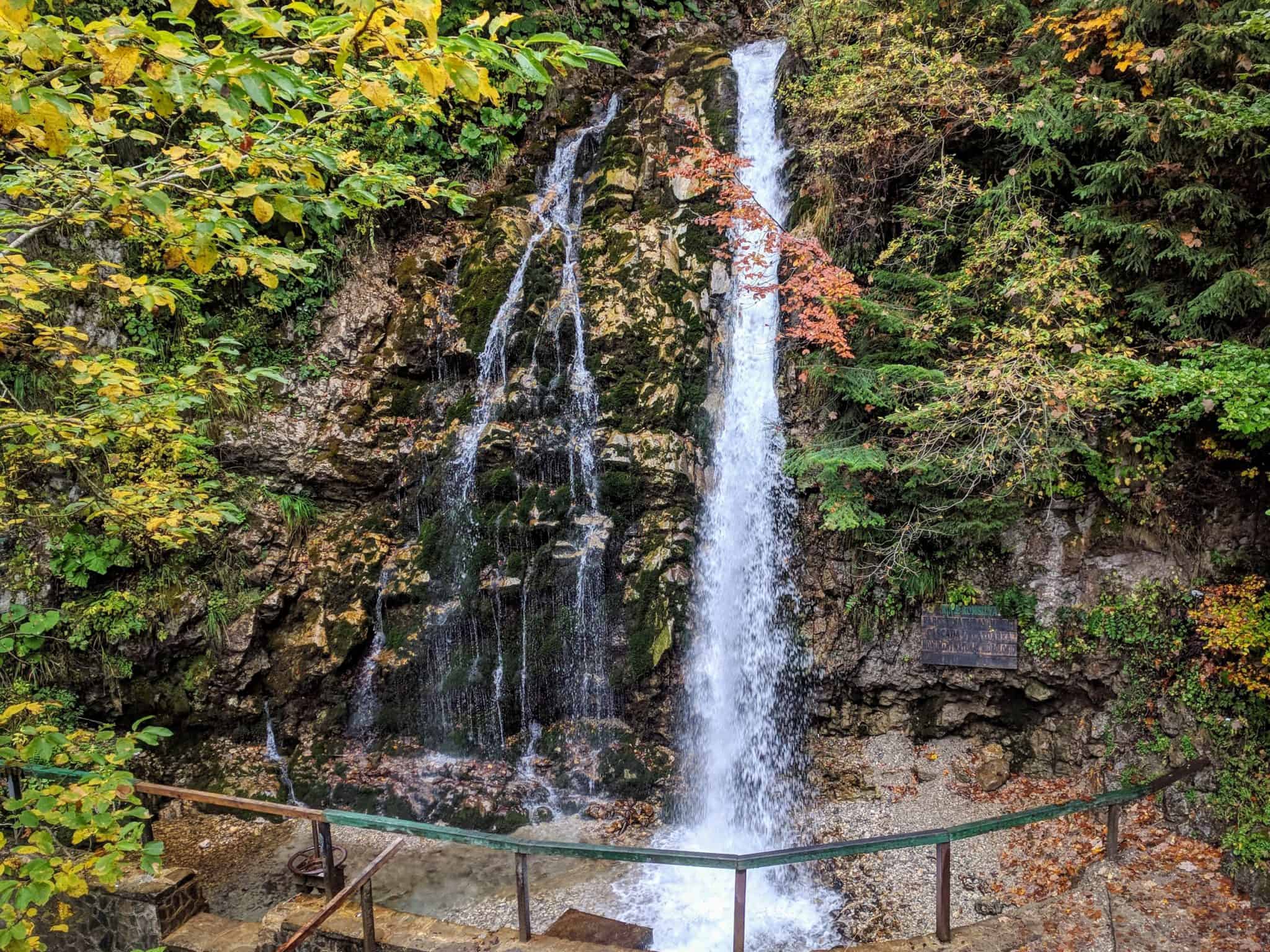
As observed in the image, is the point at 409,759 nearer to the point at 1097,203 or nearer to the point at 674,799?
the point at 674,799

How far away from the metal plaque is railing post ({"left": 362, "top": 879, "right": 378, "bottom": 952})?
18.8 feet

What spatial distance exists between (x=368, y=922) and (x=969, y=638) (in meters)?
6.04

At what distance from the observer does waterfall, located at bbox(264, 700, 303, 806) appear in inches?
300

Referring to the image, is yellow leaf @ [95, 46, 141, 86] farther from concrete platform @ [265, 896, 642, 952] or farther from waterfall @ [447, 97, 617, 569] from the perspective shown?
waterfall @ [447, 97, 617, 569]

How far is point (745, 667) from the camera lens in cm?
766

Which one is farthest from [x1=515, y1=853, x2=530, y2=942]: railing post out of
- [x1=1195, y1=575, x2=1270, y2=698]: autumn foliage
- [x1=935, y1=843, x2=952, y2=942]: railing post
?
[x1=1195, y1=575, x2=1270, y2=698]: autumn foliage

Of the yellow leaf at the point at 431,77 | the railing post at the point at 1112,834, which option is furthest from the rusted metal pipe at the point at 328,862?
the railing post at the point at 1112,834

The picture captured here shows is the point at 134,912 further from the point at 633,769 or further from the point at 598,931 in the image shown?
the point at 633,769

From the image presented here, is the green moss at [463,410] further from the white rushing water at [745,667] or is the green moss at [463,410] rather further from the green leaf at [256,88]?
the green leaf at [256,88]

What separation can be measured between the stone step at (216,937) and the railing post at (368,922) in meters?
0.74

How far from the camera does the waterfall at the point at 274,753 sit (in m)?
7.62

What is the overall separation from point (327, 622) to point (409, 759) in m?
2.00

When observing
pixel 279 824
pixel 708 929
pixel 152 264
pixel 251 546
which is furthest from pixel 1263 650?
pixel 152 264

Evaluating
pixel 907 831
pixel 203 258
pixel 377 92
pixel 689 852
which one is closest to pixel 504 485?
pixel 689 852
